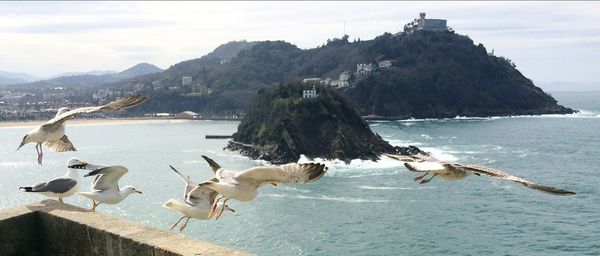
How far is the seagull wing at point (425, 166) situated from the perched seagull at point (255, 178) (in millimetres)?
1287

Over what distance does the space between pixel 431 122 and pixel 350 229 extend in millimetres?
75399

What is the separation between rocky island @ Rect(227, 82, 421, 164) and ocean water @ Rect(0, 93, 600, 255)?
2600 millimetres

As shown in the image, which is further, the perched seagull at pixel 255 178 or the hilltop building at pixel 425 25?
the hilltop building at pixel 425 25

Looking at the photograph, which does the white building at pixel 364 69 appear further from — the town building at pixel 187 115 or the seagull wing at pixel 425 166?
the seagull wing at pixel 425 166

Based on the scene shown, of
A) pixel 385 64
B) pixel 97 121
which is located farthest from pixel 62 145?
pixel 385 64

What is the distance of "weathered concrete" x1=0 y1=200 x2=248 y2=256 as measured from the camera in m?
5.57

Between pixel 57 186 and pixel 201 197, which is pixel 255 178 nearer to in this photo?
pixel 201 197

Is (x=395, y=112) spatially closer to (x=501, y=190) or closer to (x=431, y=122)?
(x=431, y=122)

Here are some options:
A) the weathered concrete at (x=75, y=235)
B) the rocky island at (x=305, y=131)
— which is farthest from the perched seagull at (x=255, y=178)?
the rocky island at (x=305, y=131)

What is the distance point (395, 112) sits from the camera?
10581cm

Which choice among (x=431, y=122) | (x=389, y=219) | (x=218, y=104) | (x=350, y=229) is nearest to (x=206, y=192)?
(x=350, y=229)

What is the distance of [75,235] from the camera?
643 cm

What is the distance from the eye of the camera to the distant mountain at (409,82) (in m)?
109

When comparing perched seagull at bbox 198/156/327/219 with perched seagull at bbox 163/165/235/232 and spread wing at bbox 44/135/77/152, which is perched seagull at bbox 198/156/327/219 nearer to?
perched seagull at bbox 163/165/235/232
